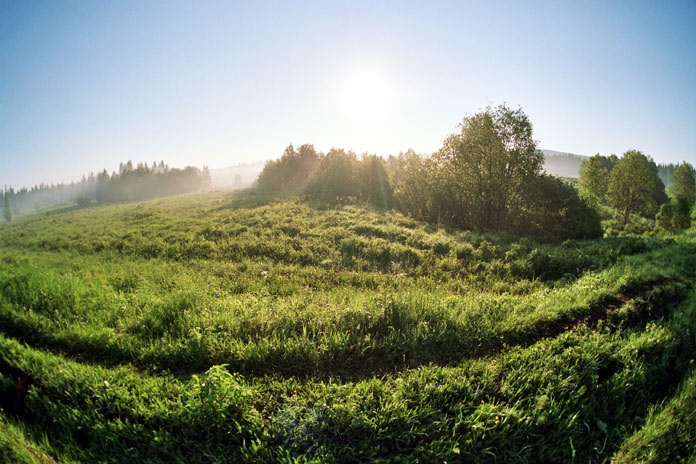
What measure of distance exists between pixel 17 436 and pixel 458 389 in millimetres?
5466

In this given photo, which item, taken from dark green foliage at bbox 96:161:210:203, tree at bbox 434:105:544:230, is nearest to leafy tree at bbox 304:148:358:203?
tree at bbox 434:105:544:230

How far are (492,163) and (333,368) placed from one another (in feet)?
62.1

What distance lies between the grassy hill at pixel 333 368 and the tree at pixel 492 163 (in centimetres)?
1205

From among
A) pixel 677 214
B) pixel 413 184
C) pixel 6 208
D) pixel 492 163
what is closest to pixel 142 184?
pixel 413 184

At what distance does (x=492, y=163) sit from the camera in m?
18.7

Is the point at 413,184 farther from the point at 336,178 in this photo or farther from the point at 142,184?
the point at 142,184

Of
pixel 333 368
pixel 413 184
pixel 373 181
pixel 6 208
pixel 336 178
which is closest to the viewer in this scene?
pixel 333 368

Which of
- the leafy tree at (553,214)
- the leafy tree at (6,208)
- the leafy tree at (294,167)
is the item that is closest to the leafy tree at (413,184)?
the leafy tree at (553,214)

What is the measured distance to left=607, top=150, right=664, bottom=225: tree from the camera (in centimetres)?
3441

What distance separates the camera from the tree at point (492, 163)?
18.4 metres

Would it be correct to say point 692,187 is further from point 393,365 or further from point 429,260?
point 393,365

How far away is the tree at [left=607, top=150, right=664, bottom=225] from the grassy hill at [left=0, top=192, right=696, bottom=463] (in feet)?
126

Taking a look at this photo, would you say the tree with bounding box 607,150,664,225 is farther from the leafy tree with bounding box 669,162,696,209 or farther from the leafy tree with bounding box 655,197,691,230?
the leafy tree with bounding box 669,162,696,209

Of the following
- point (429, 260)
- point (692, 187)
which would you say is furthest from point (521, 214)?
point (692, 187)
